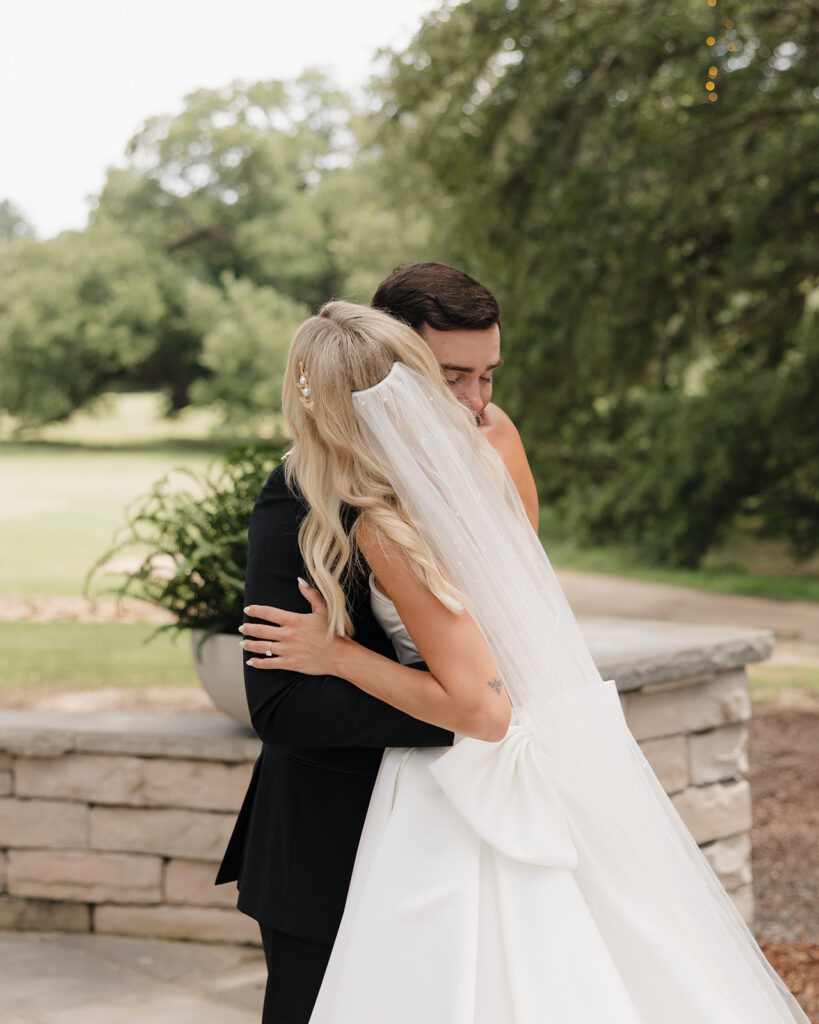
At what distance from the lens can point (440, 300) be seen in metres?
2.33

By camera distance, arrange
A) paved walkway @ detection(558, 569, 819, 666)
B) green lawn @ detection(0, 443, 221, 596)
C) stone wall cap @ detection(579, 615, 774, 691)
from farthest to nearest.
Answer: green lawn @ detection(0, 443, 221, 596)
paved walkway @ detection(558, 569, 819, 666)
stone wall cap @ detection(579, 615, 774, 691)

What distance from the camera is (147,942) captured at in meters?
3.55

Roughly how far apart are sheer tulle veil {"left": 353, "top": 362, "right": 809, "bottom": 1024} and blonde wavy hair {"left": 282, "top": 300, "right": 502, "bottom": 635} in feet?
0.10

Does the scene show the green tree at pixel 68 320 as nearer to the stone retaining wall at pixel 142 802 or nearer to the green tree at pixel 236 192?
the green tree at pixel 236 192

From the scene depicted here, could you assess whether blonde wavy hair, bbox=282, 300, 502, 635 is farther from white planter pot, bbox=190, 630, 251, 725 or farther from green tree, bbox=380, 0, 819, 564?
green tree, bbox=380, 0, 819, 564

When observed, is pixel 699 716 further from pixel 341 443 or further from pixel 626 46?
pixel 626 46

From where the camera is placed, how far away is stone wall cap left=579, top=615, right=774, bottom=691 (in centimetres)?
367

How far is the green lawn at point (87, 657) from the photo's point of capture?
7742mm

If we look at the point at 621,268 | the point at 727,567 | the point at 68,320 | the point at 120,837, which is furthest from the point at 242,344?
the point at 120,837

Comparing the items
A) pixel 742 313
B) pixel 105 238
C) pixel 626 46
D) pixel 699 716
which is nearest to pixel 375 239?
pixel 105 238

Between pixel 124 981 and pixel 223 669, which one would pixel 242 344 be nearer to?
pixel 223 669

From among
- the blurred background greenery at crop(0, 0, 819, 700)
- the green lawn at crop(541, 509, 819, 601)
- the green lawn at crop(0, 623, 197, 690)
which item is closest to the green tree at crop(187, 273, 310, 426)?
the blurred background greenery at crop(0, 0, 819, 700)

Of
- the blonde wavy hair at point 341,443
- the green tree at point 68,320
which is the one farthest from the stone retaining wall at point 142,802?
the green tree at point 68,320

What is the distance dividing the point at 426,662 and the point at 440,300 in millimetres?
910
